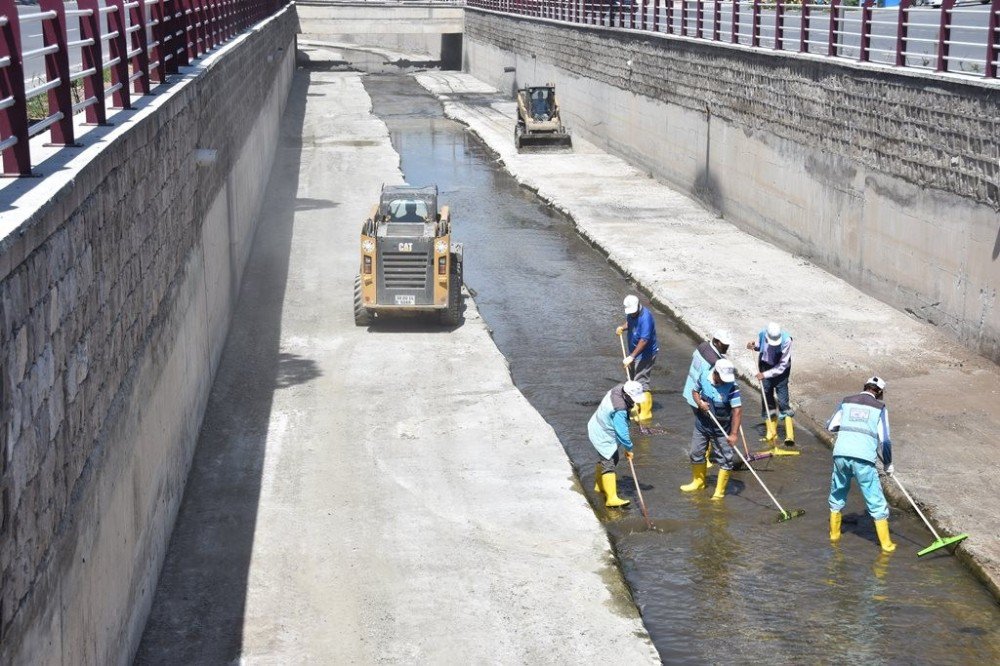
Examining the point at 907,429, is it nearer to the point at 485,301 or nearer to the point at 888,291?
the point at 888,291

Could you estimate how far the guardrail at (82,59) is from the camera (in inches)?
310

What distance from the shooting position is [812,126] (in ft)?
79.4

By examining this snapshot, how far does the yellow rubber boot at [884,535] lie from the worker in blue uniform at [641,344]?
4.06m

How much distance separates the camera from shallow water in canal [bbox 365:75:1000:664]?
33.9 feet

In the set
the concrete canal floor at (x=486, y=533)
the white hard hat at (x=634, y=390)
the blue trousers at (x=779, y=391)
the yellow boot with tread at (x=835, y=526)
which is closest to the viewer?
the concrete canal floor at (x=486, y=533)

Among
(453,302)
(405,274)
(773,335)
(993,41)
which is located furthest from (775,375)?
(993,41)

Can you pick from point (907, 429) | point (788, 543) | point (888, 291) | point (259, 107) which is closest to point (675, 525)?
point (788, 543)

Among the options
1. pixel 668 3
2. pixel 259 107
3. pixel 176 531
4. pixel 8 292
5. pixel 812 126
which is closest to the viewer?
pixel 8 292

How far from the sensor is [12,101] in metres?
7.71

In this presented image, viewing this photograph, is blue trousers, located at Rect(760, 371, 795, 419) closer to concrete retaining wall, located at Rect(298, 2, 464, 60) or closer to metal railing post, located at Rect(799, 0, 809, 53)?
metal railing post, located at Rect(799, 0, 809, 53)

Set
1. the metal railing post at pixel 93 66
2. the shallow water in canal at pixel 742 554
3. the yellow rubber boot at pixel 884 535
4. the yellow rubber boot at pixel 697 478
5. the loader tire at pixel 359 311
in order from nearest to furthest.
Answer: the shallow water in canal at pixel 742 554, the metal railing post at pixel 93 66, the yellow rubber boot at pixel 884 535, the yellow rubber boot at pixel 697 478, the loader tire at pixel 359 311

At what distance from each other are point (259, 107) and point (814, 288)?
51.6ft

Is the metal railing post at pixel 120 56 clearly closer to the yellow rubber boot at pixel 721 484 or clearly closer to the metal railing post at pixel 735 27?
the yellow rubber boot at pixel 721 484

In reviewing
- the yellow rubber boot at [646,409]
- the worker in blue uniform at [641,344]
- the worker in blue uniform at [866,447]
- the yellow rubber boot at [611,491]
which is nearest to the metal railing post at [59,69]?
the yellow rubber boot at [611,491]
